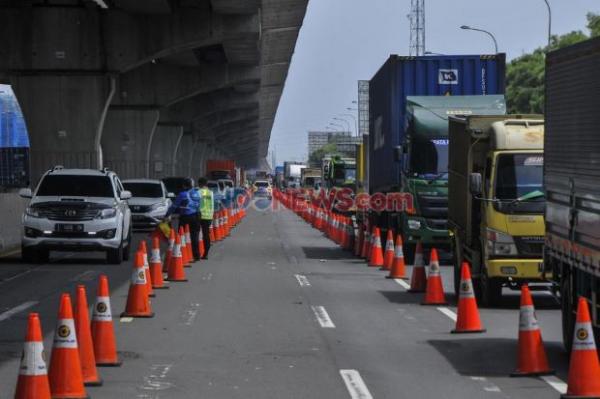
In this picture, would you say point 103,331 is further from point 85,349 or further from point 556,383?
point 556,383

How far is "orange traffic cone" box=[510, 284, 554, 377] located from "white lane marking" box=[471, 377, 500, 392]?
266 mm

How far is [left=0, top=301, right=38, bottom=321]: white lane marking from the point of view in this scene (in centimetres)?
1725

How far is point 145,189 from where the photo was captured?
1774 inches

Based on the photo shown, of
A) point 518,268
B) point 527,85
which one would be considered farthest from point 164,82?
point 527,85

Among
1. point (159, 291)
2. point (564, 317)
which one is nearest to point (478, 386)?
→ point (564, 317)

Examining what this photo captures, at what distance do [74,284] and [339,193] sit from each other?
35.3 m

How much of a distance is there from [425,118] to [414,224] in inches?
89.3

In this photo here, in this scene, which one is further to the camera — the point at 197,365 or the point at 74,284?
the point at 74,284

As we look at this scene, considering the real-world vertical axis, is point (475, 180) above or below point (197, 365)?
above

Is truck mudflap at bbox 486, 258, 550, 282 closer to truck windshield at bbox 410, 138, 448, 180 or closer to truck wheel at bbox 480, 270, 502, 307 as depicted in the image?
truck wheel at bbox 480, 270, 502, 307

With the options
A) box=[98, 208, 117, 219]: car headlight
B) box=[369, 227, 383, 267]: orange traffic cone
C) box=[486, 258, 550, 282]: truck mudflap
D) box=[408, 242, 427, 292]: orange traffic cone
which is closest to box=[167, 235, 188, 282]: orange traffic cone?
box=[98, 208, 117, 219]: car headlight

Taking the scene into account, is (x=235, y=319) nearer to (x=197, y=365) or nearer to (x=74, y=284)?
(x=197, y=365)

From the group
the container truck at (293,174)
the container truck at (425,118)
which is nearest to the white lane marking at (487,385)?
the container truck at (425,118)

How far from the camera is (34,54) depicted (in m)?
45.3
